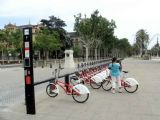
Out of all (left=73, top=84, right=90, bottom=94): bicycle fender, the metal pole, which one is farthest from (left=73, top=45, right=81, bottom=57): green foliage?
the metal pole

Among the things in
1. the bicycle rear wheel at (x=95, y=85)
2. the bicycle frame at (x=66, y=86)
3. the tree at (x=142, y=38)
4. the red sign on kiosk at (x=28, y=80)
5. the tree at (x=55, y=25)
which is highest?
the tree at (x=55, y=25)

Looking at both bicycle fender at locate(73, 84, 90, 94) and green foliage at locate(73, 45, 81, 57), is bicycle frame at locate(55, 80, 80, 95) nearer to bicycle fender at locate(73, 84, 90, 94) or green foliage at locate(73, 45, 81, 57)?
bicycle fender at locate(73, 84, 90, 94)

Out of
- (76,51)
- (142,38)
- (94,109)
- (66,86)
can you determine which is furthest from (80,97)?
(142,38)

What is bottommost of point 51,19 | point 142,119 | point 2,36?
point 142,119

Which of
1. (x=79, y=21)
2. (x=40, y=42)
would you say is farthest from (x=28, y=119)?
(x=40, y=42)

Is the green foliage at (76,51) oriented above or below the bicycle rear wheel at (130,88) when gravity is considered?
above

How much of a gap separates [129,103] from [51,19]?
8698 cm

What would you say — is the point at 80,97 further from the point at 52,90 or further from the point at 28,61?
the point at 28,61

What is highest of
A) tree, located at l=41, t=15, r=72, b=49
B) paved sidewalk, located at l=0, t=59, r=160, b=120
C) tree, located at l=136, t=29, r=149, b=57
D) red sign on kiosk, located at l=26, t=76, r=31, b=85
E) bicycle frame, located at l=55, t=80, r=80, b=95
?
tree, located at l=41, t=15, r=72, b=49

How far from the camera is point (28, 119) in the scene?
770cm

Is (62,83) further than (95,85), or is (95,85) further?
(95,85)

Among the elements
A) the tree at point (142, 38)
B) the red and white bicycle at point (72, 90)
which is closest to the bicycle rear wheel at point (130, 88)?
the red and white bicycle at point (72, 90)

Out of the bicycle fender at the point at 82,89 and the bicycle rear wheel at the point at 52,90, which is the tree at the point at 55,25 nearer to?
the bicycle rear wheel at the point at 52,90

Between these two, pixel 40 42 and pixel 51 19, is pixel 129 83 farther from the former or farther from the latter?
pixel 51 19
